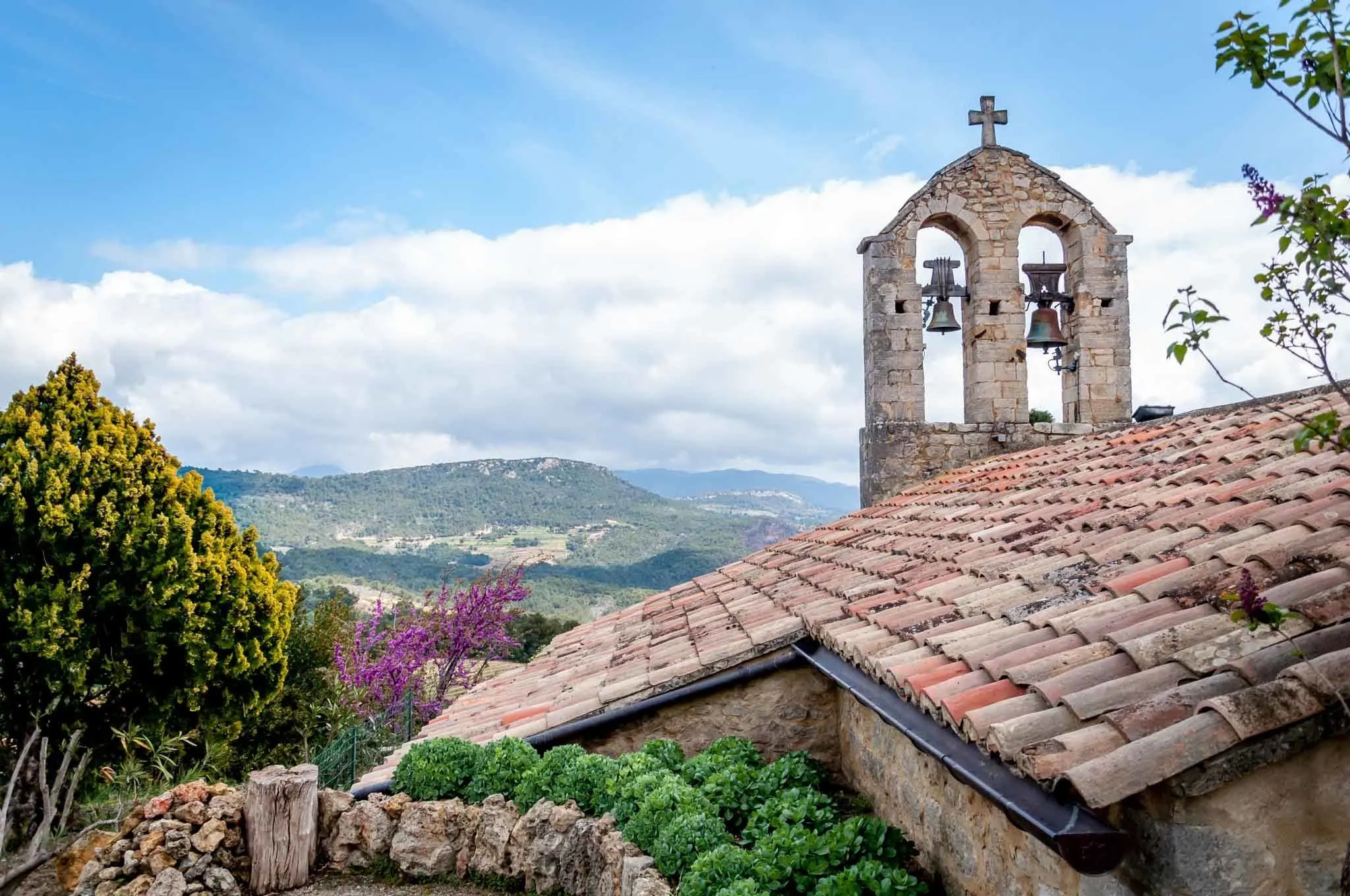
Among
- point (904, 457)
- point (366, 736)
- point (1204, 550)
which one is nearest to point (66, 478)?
point (366, 736)

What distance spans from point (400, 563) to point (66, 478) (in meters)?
46.6

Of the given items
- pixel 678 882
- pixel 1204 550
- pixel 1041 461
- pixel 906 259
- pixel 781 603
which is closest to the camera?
pixel 1204 550

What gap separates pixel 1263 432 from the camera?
188 inches

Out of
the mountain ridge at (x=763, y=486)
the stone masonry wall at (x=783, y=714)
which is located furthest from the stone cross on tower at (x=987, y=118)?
the mountain ridge at (x=763, y=486)

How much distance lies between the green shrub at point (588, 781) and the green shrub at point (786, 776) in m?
0.67

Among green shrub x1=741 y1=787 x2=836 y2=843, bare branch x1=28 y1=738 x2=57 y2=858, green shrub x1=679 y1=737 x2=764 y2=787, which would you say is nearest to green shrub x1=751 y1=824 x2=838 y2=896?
green shrub x1=741 y1=787 x2=836 y2=843

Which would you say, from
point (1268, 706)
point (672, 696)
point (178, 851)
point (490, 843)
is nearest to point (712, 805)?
point (672, 696)

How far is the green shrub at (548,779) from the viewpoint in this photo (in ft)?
14.3

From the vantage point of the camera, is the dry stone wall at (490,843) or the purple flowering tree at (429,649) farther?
the purple flowering tree at (429,649)

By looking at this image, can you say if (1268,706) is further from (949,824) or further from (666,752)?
(666,752)

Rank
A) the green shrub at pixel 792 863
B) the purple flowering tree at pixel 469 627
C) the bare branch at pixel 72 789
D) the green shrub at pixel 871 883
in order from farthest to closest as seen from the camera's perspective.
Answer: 1. the purple flowering tree at pixel 469 627
2. the bare branch at pixel 72 789
3. the green shrub at pixel 792 863
4. the green shrub at pixel 871 883

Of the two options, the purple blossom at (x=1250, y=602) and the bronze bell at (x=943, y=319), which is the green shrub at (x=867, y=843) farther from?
the bronze bell at (x=943, y=319)

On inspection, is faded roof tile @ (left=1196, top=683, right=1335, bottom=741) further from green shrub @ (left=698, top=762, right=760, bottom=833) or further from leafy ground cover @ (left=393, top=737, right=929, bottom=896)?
green shrub @ (left=698, top=762, right=760, bottom=833)

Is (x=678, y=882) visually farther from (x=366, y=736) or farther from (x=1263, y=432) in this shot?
(x=366, y=736)
